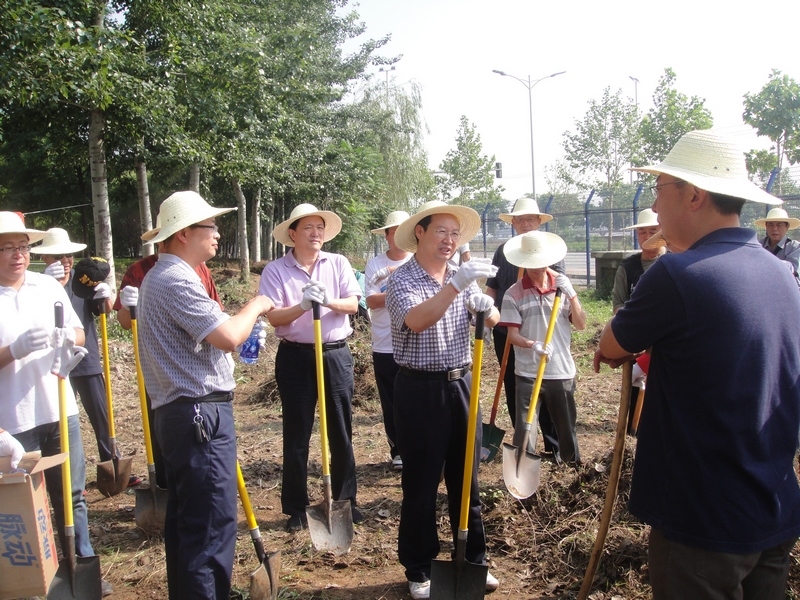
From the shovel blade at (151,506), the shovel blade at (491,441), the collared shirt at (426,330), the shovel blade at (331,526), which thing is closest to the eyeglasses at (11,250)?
the shovel blade at (151,506)

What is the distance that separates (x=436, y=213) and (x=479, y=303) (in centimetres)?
55

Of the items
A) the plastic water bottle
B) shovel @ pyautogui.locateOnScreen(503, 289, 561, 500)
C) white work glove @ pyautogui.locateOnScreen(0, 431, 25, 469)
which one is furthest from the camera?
the plastic water bottle

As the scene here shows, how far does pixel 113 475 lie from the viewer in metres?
5.16

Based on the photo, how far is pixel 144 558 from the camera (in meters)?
4.23

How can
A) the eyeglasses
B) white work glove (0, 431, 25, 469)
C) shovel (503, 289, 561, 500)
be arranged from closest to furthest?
white work glove (0, 431, 25, 469) < the eyeglasses < shovel (503, 289, 561, 500)

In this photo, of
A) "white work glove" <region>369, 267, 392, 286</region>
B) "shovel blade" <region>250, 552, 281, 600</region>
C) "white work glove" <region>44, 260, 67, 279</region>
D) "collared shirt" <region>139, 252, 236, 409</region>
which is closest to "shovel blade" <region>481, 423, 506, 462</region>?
"white work glove" <region>369, 267, 392, 286</region>

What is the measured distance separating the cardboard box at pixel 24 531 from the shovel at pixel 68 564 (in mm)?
307

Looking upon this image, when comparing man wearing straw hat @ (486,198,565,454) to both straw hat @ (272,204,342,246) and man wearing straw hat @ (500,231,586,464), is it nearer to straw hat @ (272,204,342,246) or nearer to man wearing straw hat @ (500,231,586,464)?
man wearing straw hat @ (500,231,586,464)

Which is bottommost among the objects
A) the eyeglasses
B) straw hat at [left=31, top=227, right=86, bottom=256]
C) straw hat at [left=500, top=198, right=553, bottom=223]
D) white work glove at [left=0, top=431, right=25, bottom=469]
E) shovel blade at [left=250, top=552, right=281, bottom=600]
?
shovel blade at [left=250, top=552, right=281, bottom=600]

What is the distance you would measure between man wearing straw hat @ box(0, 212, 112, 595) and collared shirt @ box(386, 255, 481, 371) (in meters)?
1.76

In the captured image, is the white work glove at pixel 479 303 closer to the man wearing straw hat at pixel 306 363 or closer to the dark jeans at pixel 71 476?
the man wearing straw hat at pixel 306 363

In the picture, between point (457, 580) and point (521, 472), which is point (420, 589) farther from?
point (521, 472)

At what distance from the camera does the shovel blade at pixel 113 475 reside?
515 cm

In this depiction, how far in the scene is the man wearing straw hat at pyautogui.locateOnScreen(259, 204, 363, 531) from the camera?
4363mm
